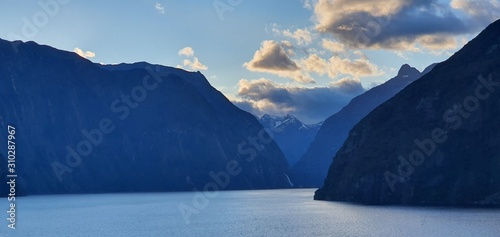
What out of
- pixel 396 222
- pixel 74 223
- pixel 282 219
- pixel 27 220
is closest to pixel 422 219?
pixel 396 222

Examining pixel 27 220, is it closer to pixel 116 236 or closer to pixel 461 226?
pixel 116 236

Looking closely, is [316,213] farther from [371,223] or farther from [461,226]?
[461,226]

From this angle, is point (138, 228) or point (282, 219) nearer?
point (138, 228)

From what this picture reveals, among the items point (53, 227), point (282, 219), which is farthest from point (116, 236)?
point (282, 219)

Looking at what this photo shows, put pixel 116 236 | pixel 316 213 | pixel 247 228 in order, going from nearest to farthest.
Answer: pixel 116 236, pixel 247 228, pixel 316 213

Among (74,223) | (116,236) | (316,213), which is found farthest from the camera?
(316,213)

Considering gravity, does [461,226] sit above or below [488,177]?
below

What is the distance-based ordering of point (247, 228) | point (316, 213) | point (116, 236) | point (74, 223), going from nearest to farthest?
point (116, 236) < point (247, 228) < point (74, 223) < point (316, 213)

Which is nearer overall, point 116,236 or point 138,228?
point 116,236
